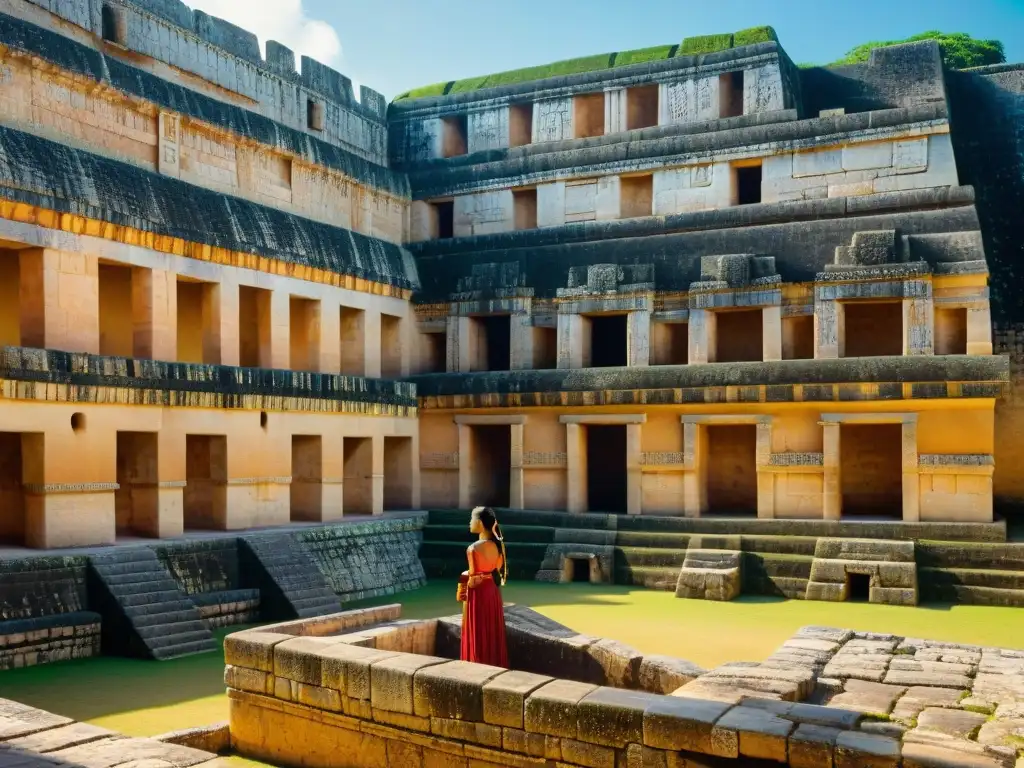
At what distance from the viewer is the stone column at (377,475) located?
1744 cm

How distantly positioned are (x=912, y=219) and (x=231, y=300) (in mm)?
10785

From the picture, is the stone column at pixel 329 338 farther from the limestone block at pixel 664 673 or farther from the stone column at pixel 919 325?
the limestone block at pixel 664 673

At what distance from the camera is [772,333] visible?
1664 centimetres

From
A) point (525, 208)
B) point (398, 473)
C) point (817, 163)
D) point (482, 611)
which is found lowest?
point (482, 611)

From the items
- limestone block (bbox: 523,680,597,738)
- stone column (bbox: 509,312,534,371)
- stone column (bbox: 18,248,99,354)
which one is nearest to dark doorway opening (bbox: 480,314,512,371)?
stone column (bbox: 509,312,534,371)

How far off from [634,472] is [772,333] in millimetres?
3253

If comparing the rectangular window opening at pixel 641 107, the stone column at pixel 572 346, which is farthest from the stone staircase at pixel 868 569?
the rectangular window opening at pixel 641 107

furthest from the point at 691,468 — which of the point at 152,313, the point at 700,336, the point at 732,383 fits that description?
the point at 152,313

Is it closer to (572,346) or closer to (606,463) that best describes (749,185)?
(572,346)

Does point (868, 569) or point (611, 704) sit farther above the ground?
point (611, 704)

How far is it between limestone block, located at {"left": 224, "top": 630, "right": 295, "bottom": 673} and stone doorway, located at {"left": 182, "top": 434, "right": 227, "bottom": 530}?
7247mm

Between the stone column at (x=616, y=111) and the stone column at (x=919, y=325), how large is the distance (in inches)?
266

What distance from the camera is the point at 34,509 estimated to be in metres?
12.2

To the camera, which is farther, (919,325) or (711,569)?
(919,325)
